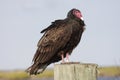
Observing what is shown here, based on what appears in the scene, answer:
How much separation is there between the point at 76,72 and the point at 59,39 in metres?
2.77

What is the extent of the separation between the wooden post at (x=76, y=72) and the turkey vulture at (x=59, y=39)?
7.28ft

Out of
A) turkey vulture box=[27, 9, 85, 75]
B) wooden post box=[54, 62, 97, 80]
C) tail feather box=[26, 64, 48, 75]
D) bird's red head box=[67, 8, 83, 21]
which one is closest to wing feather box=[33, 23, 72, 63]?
turkey vulture box=[27, 9, 85, 75]

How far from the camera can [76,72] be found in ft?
16.9

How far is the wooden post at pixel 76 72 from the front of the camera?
5.12 m

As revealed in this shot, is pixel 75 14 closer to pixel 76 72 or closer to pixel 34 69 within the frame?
pixel 34 69

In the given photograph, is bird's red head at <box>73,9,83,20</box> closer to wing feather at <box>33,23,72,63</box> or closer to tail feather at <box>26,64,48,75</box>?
wing feather at <box>33,23,72,63</box>

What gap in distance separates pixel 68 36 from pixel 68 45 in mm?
169

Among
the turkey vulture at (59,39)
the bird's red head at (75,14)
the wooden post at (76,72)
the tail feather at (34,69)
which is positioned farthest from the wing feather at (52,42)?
the wooden post at (76,72)

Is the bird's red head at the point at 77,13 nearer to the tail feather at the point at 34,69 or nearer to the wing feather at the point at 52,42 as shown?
the wing feather at the point at 52,42

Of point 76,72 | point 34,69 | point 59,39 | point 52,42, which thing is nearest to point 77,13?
point 59,39

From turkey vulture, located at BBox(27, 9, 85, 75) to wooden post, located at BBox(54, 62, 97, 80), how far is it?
7.28ft

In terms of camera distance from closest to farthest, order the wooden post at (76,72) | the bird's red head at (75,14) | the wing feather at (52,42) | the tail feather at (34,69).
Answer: the wooden post at (76,72), the tail feather at (34,69), the wing feather at (52,42), the bird's red head at (75,14)

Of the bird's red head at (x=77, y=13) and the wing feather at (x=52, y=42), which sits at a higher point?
the bird's red head at (x=77, y=13)

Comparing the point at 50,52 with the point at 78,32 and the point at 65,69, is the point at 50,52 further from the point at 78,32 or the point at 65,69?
the point at 65,69
